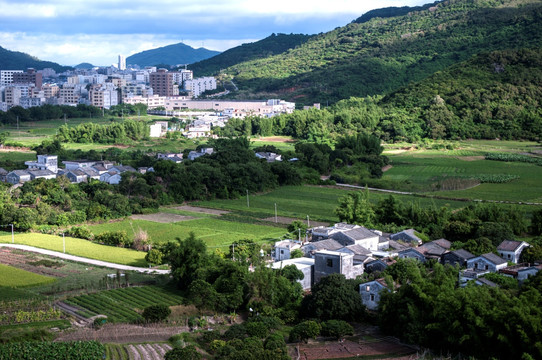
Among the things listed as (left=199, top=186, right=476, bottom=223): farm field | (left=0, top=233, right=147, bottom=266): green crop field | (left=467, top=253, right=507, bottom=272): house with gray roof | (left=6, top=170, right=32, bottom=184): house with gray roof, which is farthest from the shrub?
(left=6, top=170, right=32, bottom=184): house with gray roof

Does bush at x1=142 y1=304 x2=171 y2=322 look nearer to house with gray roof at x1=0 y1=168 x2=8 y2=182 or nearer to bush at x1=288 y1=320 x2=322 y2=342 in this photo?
bush at x1=288 y1=320 x2=322 y2=342

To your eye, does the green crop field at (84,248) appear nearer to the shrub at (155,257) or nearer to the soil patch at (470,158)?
the shrub at (155,257)

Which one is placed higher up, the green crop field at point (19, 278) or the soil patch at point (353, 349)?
the green crop field at point (19, 278)

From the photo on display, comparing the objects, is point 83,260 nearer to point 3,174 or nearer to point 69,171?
point 69,171

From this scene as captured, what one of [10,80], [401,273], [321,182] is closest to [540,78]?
[321,182]

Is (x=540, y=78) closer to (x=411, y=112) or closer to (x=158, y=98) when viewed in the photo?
(x=411, y=112)

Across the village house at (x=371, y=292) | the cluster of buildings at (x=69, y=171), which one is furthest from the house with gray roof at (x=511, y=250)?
the cluster of buildings at (x=69, y=171)
